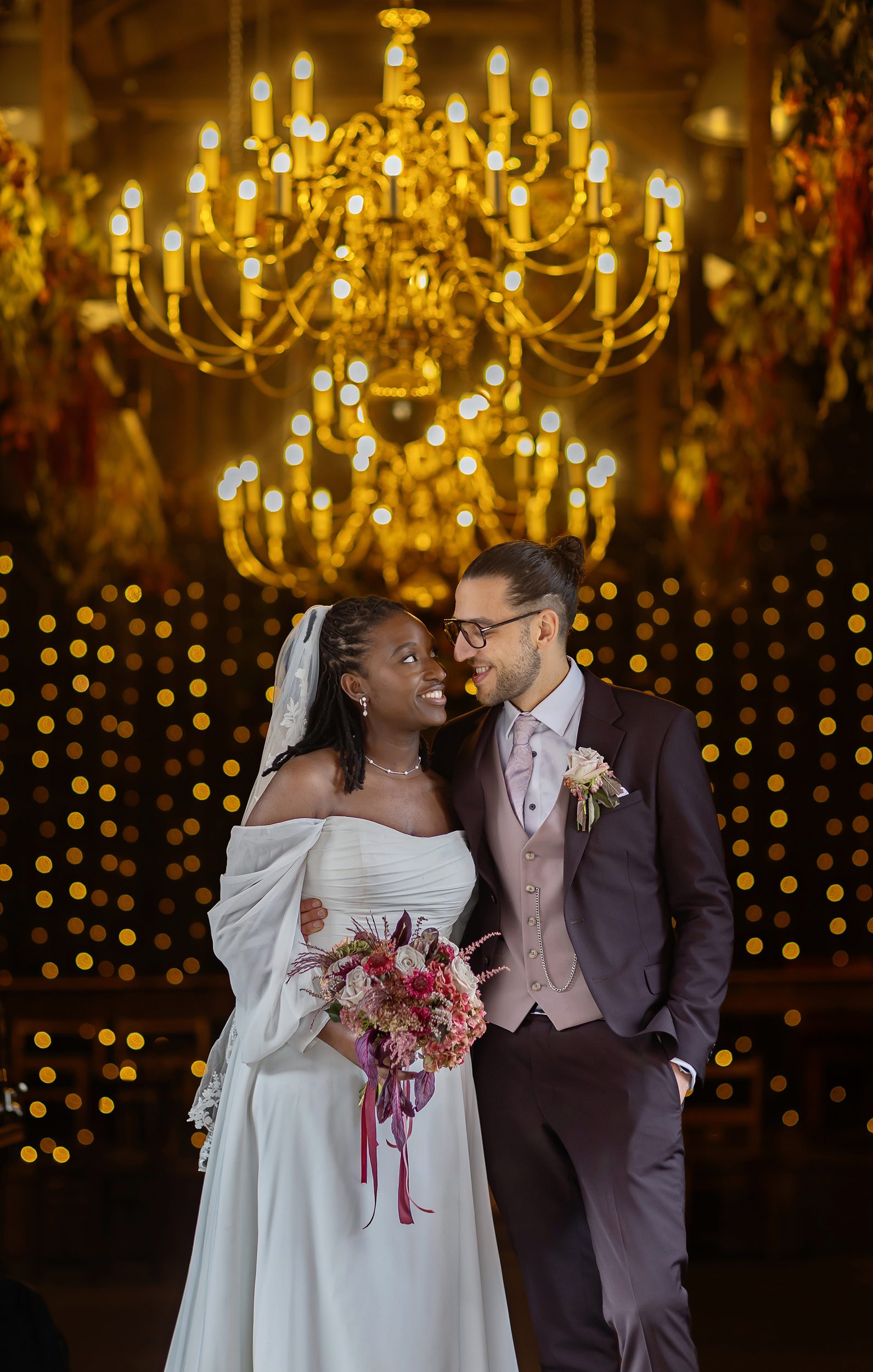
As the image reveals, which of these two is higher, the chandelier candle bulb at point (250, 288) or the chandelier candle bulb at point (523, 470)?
the chandelier candle bulb at point (250, 288)

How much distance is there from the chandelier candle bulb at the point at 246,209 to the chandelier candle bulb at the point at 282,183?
4.1 inches

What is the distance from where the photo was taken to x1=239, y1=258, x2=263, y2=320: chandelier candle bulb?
187 inches

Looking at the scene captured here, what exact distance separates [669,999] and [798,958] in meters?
4.94

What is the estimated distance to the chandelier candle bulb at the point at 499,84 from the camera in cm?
436

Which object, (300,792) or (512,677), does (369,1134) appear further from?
(512,677)

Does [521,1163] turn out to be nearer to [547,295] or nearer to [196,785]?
[196,785]

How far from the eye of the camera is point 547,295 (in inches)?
297

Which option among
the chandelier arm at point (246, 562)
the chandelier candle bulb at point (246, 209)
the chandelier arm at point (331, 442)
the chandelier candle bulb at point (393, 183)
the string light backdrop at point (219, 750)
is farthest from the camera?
the string light backdrop at point (219, 750)

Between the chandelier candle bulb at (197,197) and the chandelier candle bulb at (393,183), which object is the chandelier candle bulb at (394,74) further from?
the chandelier candle bulb at (197,197)

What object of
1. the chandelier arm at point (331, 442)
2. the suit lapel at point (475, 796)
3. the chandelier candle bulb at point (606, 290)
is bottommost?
the suit lapel at point (475, 796)

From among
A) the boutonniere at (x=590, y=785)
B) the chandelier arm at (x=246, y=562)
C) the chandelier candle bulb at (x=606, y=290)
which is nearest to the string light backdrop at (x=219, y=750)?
the chandelier arm at (x=246, y=562)

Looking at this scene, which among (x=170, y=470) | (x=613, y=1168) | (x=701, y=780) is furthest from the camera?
(x=170, y=470)

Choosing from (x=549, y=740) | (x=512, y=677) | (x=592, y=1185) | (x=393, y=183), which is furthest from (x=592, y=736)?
(x=393, y=183)

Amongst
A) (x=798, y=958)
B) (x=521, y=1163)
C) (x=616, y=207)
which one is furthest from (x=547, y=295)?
(x=521, y=1163)
